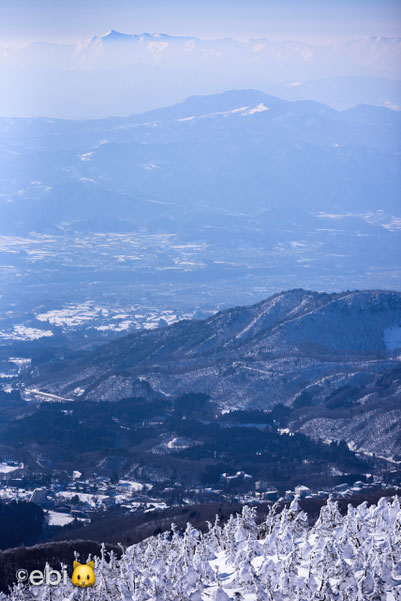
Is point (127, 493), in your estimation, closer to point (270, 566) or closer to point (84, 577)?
point (84, 577)

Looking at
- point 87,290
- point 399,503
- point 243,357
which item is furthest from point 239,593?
point 87,290

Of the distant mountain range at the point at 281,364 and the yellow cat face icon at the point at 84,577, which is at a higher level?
the distant mountain range at the point at 281,364

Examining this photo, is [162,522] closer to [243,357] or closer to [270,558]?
[270,558]

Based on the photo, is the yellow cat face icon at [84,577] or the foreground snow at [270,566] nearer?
the foreground snow at [270,566]

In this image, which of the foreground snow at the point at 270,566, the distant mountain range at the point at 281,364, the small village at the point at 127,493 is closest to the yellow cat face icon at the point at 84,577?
the foreground snow at the point at 270,566

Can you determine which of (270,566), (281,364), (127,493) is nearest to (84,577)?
(270,566)

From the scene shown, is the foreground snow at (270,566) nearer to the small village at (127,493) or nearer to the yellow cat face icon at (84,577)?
the yellow cat face icon at (84,577)
